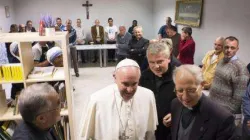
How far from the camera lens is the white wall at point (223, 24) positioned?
14.5 ft

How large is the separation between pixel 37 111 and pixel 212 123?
3.36ft

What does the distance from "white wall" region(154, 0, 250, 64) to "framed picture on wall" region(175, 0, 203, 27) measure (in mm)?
201

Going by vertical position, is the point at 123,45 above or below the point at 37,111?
below

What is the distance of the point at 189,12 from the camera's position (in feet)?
22.8

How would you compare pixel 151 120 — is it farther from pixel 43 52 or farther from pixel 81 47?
pixel 81 47

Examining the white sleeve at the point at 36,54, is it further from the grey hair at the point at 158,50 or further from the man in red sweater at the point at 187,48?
the man in red sweater at the point at 187,48

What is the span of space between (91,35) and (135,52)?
14.7ft

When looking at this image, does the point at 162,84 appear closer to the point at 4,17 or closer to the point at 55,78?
the point at 55,78

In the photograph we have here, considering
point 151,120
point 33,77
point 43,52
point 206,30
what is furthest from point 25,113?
point 206,30

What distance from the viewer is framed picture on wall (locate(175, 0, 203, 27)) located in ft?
20.6

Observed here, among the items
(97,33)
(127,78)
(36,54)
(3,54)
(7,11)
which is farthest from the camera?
(97,33)

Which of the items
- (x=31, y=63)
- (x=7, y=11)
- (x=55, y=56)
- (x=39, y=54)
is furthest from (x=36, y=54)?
(x=7, y=11)

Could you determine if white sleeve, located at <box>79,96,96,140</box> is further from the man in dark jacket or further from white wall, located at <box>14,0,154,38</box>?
white wall, located at <box>14,0,154,38</box>

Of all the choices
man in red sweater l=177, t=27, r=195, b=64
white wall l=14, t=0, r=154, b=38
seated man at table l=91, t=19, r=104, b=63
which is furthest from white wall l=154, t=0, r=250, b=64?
white wall l=14, t=0, r=154, b=38
